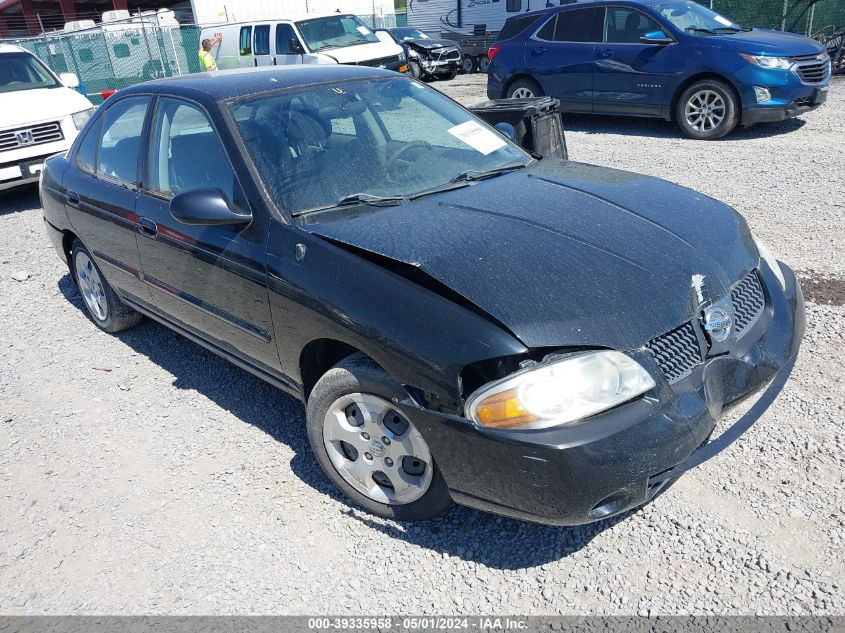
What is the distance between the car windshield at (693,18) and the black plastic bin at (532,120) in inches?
185

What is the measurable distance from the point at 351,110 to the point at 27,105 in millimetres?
6785

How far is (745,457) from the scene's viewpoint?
3.04m

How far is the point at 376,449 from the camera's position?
9.03 feet

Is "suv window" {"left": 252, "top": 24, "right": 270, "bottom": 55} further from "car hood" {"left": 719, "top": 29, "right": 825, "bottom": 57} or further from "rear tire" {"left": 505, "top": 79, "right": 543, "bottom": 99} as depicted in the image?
"car hood" {"left": 719, "top": 29, "right": 825, "bottom": 57}

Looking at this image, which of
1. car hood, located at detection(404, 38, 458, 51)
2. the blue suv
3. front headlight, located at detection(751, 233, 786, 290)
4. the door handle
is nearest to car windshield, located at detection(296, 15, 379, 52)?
the blue suv

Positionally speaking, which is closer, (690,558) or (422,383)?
(422,383)

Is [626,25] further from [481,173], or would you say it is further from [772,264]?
[772,264]

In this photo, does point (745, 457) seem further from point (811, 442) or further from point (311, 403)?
point (311, 403)

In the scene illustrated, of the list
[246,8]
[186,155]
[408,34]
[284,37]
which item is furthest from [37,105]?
[246,8]

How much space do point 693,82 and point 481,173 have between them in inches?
271

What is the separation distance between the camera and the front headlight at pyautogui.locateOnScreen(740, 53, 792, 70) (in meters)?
8.48

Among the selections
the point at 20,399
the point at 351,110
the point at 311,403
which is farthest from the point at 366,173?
the point at 20,399

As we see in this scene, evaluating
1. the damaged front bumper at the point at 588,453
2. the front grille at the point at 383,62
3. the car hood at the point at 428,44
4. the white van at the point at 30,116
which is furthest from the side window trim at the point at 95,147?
the car hood at the point at 428,44

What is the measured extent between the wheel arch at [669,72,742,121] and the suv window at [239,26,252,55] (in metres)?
9.41
